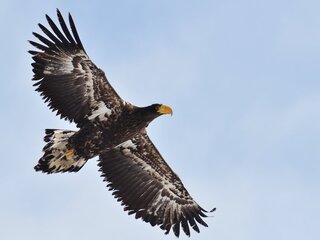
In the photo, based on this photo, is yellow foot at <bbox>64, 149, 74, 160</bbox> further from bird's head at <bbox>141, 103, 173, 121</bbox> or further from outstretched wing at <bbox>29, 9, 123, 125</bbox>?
bird's head at <bbox>141, 103, 173, 121</bbox>

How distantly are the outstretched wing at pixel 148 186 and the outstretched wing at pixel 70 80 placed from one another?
1.99 m

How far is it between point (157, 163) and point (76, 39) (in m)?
4.84

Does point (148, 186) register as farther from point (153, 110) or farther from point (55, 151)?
point (55, 151)

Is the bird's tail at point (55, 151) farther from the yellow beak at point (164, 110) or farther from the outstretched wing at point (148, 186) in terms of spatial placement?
the yellow beak at point (164, 110)

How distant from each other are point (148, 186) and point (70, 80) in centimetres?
430

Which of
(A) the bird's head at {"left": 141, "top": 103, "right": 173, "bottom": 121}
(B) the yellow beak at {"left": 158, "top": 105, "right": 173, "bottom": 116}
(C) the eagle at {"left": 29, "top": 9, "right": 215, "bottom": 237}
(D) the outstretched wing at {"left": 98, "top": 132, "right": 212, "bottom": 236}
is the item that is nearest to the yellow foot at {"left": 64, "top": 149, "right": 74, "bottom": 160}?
(C) the eagle at {"left": 29, "top": 9, "right": 215, "bottom": 237}

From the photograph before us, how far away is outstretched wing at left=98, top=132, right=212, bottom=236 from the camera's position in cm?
2631

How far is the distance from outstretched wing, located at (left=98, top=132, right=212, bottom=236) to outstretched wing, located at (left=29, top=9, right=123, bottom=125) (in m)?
1.99

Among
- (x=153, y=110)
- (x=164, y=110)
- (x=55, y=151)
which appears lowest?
(x=55, y=151)

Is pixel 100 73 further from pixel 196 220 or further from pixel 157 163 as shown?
pixel 196 220

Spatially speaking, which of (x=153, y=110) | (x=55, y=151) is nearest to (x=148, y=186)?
(x=153, y=110)

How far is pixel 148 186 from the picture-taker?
87.9ft

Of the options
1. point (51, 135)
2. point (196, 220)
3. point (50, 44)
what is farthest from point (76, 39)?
point (196, 220)

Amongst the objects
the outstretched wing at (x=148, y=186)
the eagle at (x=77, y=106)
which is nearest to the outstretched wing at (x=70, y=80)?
the eagle at (x=77, y=106)
